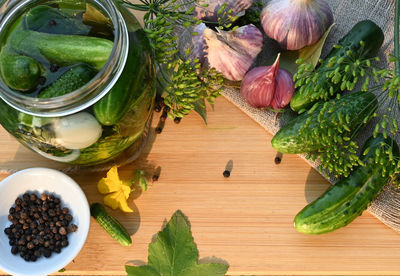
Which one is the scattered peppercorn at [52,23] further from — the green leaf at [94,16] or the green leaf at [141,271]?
the green leaf at [141,271]

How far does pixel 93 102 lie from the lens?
88 centimetres

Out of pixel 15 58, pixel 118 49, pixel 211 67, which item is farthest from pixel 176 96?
pixel 15 58

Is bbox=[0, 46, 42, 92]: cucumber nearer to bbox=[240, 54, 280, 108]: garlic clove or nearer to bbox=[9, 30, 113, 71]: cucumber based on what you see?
bbox=[9, 30, 113, 71]: cucumber

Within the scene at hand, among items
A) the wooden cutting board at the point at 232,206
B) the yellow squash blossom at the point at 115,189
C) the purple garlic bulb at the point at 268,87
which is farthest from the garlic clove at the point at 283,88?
the yellow squash blossom at the point at 115,189

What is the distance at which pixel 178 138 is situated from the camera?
120 cm

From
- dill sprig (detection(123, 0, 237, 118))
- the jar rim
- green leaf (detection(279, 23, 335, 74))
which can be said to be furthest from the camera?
green leaf (detection(279, 23, 335, 74))

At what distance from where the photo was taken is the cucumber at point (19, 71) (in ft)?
2.84

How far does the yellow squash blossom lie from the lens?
1112 mm

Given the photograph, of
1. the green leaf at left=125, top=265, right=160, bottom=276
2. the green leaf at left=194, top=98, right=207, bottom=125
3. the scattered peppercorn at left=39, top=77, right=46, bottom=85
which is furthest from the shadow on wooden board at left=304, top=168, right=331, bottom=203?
the scattered peppercorn at left=39, top=77, right=46, bottom=85

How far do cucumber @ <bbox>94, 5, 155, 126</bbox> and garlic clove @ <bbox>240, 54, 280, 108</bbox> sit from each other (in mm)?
234

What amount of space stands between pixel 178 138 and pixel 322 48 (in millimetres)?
403

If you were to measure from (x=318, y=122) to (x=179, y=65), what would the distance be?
31 cm

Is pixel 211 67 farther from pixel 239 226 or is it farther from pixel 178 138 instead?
pixel 239 226

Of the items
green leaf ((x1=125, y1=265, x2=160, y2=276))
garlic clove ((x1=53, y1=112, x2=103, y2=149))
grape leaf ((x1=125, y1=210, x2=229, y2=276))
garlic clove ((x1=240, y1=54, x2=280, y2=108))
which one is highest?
garlic clove ((x1=240, y1=54, x2=280, y2=108))
